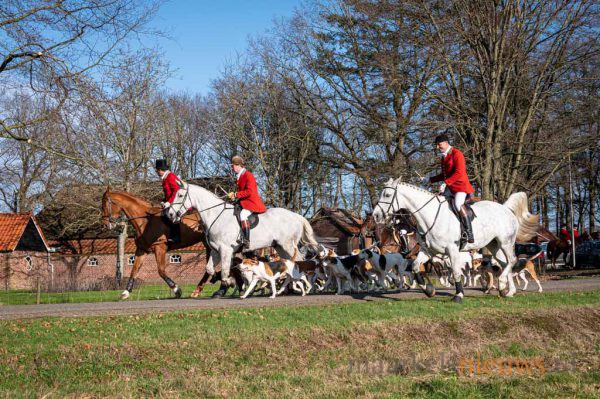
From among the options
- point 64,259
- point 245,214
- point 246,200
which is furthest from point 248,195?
point 64,259

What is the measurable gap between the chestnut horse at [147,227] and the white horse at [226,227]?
3.35ft

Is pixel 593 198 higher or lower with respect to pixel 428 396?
higher

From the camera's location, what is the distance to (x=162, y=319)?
1169 centimetres

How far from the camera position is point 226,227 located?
50.5ft

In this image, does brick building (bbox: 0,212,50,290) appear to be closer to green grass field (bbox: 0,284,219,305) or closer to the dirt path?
green grass field (bbox: 0,284,219,305)

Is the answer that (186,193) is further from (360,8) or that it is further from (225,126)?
(225,126)

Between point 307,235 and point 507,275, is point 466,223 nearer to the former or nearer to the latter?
point 507,275

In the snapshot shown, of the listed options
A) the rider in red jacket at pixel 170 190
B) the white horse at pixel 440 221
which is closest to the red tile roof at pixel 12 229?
the rider in red jacket at pixel 170 190

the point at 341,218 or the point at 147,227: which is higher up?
the point at 341,218

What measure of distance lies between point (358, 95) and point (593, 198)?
30688mm

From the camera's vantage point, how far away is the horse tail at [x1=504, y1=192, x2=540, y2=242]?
52.7ft

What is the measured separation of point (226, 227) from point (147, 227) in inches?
95.6

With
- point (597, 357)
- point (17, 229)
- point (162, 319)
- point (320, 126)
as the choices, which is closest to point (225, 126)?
point (320, 126)

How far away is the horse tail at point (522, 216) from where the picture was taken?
16078mm
